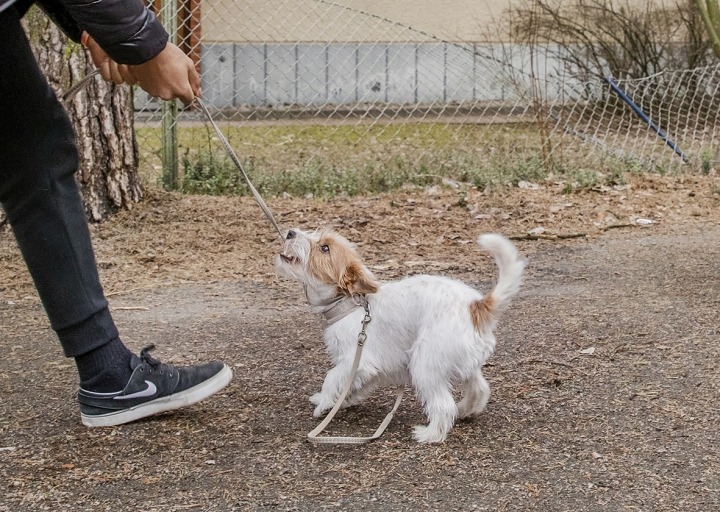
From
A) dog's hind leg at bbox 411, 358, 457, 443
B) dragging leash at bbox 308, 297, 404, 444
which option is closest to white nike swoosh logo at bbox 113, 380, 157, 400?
dragging leash at bbox 308, 297, 404, 444

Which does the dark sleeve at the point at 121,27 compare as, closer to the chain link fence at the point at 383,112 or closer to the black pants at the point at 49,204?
the black pants at the point at 49,204

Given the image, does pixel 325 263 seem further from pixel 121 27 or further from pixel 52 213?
pixel 121 27

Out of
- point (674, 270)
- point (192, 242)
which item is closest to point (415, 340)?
point (674, 270)

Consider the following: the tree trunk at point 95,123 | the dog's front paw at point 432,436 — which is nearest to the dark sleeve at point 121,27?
the dog's front paw at point 432,436

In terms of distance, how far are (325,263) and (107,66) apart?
3.19ft

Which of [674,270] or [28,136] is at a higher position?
[28,136]

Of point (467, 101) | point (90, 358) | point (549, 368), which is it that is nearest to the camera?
point (90, 358)

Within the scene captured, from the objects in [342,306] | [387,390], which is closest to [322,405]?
[342,306]

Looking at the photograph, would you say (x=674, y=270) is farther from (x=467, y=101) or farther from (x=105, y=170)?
(x=467, y=101)

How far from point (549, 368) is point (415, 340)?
33.2 inches

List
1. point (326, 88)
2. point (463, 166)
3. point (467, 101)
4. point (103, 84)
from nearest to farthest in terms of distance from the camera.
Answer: point (103, 84) → point (463, 166) → point (467, 101) → point (326, 88)

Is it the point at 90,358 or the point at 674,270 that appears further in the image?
the point at 674,270

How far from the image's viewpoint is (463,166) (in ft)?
26.6

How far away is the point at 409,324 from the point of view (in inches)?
129
